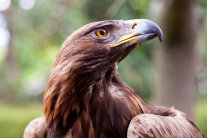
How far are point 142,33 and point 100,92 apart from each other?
539 millimetres

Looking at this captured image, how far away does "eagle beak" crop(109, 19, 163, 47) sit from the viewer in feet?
7.44

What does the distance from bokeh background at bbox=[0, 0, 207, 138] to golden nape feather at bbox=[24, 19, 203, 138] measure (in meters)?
1.54

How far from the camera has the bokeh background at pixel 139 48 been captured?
4.58m

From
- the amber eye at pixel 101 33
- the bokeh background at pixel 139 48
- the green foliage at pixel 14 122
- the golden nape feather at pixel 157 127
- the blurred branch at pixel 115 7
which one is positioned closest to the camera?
the golden nape feather at pixel 157 127

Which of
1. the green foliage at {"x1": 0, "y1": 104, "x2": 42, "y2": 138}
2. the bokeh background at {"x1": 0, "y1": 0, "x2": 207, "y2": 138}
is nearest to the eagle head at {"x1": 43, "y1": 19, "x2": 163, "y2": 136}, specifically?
the bokeh background at {"x1": 0, "y1": 0, "x2": 207, "y2": 138}

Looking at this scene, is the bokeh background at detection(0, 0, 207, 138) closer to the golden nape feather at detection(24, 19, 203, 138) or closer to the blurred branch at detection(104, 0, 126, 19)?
the blurred branch at detection(104, 0, 126, 19)

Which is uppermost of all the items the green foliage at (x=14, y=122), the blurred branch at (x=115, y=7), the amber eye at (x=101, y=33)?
the green foliage at (x=14, y=122)

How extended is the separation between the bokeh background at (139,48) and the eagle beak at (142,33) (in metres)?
1.54

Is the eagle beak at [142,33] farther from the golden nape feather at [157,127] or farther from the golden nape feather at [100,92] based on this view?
the golden nape feather at [157,127]

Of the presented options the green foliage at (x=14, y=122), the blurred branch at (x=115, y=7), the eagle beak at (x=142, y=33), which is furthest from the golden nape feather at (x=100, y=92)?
the green foliage at (x=14, y=122)

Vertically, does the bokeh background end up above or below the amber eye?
above

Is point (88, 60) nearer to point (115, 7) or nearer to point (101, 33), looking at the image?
point (101, 33)

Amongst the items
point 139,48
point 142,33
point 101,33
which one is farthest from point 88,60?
point 139,48

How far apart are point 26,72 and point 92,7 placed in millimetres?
7569
